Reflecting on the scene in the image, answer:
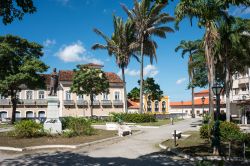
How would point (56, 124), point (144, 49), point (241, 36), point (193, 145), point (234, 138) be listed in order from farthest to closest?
1. point (144, 49)
2. point (241, 36)
3. point (56, 124)
4. point (193, 145)
5. point (234, 138)

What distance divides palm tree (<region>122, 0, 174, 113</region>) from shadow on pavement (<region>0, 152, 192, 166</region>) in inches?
972

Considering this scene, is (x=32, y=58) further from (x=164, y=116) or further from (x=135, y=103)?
(x=135, y=103)

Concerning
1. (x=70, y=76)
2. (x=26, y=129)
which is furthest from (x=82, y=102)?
(x=26, y=129)

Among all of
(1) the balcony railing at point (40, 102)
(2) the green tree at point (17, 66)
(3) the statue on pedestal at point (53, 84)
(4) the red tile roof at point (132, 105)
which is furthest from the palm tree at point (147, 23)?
(4) the red tile roof at point (132, 105)

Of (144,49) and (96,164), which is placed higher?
(144,49)

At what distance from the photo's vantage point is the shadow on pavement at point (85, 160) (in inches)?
492

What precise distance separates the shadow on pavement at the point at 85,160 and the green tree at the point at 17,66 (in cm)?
2629

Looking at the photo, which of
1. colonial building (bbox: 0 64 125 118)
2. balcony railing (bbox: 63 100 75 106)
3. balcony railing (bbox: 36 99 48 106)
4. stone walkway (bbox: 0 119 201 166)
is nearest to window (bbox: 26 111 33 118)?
colonial building (bbox: 0 64 125 118)

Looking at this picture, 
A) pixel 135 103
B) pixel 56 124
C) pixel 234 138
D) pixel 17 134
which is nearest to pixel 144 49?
pixel 56 124

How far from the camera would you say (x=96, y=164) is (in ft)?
40.3

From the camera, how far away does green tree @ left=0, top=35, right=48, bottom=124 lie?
38812mm

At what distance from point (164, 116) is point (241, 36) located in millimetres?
27854

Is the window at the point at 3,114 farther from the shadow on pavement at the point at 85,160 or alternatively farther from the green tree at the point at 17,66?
the shadow on pavement at the point at 85,160

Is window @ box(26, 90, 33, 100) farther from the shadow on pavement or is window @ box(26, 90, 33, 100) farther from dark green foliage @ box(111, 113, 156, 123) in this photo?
the shadow on pavement
